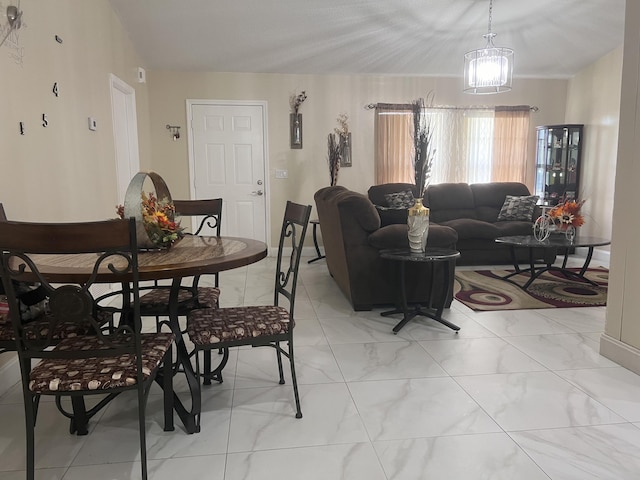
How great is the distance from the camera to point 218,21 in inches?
186

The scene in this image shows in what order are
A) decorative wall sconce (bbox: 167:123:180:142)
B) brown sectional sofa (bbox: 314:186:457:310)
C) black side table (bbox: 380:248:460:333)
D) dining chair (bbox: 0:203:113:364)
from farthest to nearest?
decorative wall sconce (bbox: 167:123:180:142), brown sectional sofa (bbox: 314:186:457:310), black side table (bbox: 380:248:460:333), dining chair (bbox: 0:203:113:364)

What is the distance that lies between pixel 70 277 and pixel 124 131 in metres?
3.75

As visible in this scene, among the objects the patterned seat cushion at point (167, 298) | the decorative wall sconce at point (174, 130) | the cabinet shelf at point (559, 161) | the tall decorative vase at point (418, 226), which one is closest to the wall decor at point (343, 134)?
the decorative wall sconce at point (174, 130)

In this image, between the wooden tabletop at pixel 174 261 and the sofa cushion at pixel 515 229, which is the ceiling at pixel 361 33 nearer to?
the sofa cushion at pixel 515 229

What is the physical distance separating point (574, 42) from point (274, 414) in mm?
5687

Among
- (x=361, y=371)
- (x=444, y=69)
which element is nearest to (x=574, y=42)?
(x=444, y=69)

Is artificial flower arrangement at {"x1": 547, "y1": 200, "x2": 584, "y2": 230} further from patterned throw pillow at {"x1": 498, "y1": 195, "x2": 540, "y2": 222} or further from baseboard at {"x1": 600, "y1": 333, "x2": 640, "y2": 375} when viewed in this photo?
baseboard at {"x1": 600, "y1": 333, "x2": 640, "y2": 375}

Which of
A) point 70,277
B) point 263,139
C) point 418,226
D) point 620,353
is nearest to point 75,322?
point 70,277

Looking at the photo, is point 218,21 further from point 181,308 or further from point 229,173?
point 181,308

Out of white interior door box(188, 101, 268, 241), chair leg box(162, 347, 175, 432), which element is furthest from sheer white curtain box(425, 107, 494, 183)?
chair leg box(162, 347, 175, 432)

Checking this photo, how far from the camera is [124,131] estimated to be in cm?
490

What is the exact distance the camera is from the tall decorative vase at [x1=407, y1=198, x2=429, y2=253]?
3.18m

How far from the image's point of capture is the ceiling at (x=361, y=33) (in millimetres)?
4543

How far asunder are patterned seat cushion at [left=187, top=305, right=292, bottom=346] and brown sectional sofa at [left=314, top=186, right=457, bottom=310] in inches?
58.0
